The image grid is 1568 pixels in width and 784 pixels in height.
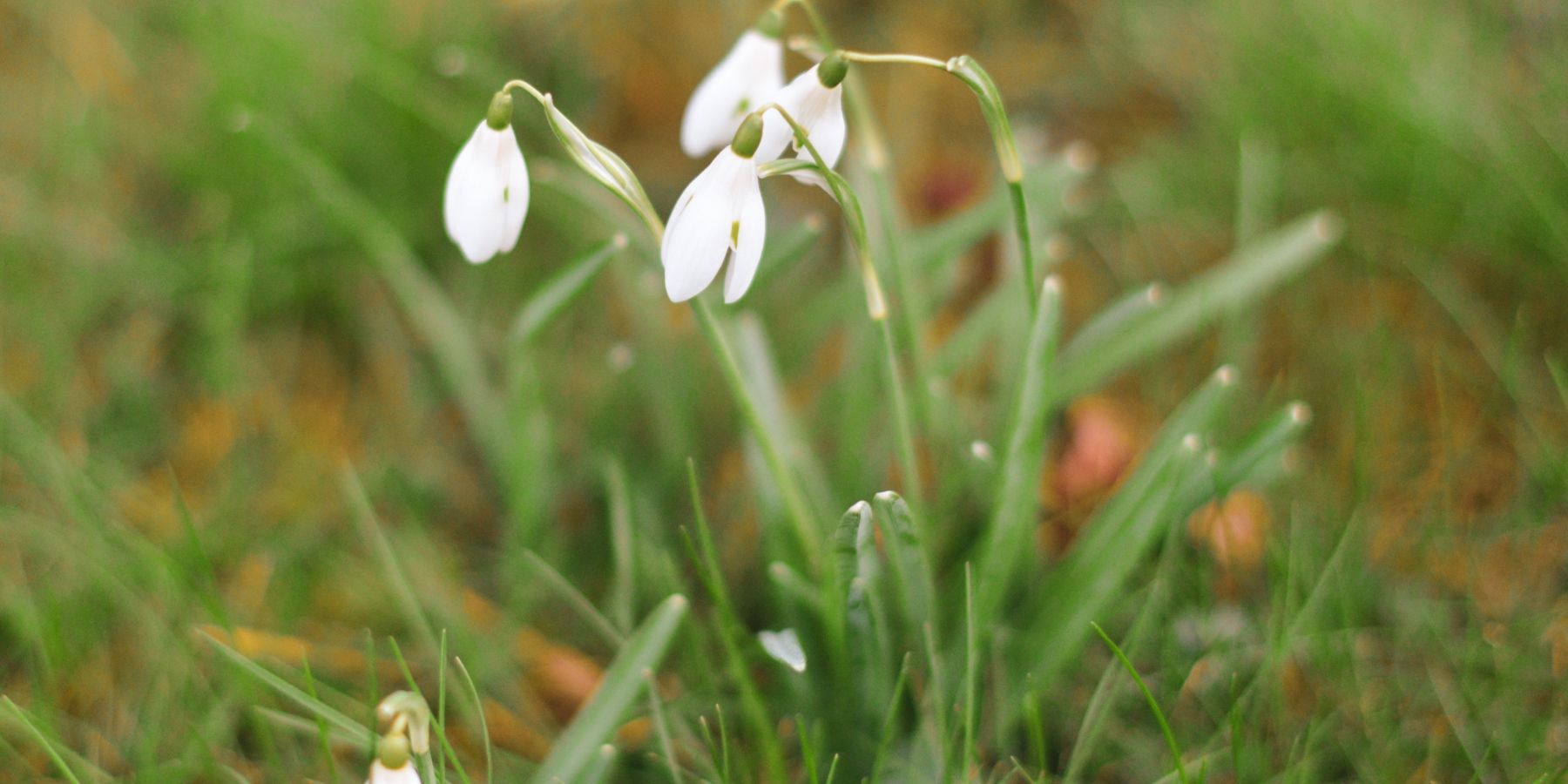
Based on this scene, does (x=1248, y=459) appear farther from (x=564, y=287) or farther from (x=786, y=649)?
(x=564, y=287)

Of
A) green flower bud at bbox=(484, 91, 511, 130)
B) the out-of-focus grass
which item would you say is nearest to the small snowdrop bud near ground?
the out-of-focus grass

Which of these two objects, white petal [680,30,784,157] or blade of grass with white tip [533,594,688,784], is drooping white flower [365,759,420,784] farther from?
white petal [680,30,784,157]

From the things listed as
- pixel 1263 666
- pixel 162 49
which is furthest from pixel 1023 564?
pixel 162 49

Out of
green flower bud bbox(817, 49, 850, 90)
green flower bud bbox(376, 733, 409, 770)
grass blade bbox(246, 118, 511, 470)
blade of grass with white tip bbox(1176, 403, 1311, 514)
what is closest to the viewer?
green flower bud bbox(376, 733, 409, 770)

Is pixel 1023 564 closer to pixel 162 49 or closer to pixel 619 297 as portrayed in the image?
pixel 619 297

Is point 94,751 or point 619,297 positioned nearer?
point 94,751

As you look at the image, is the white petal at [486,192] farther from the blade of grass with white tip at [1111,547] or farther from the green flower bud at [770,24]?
the blade of grass with white tip at [1111,547]

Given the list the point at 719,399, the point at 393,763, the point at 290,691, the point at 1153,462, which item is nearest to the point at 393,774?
the point at 393,763
